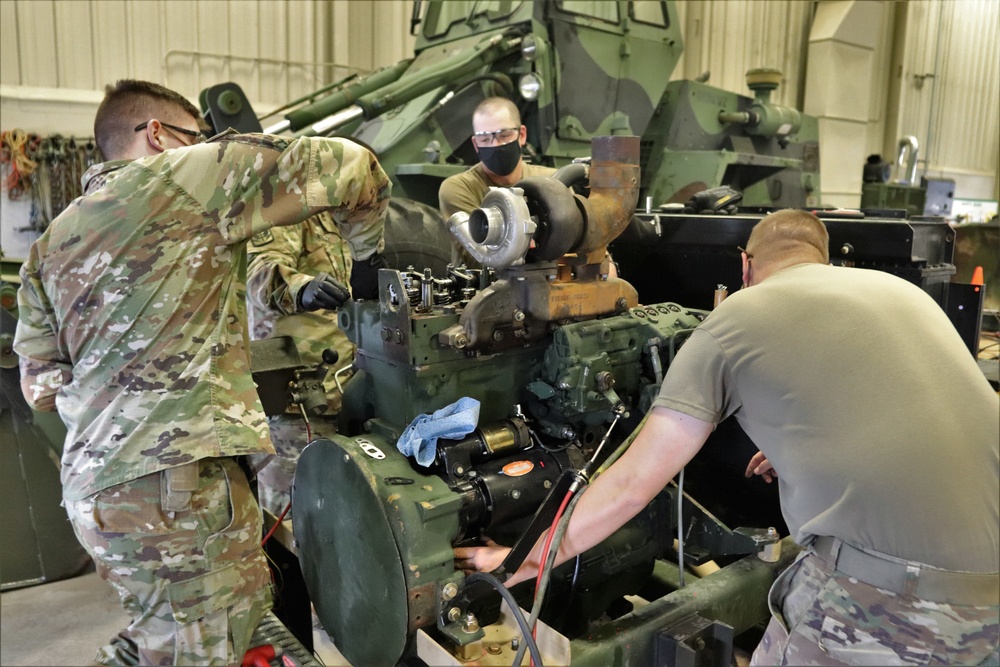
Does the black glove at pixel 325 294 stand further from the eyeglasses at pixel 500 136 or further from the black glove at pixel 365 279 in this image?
the eyeglasses at pixel 500 136

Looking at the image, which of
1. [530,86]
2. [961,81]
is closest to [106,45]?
[530,86]

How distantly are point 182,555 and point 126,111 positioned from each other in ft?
3.85

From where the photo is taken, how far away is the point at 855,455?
145cm

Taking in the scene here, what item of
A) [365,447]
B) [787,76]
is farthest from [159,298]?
[787,76]

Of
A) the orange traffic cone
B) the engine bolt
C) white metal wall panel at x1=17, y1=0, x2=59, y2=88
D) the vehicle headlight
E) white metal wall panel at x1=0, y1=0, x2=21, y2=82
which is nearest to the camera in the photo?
the engine bolt

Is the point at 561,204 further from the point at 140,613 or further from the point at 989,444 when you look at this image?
the point at 140,613

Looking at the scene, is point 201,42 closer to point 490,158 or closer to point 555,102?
point 555,102

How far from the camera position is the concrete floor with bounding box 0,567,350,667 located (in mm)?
2951

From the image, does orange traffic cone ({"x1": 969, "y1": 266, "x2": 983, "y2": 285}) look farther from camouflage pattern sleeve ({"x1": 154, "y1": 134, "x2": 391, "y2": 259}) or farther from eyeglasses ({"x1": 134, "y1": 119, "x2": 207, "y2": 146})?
eyeglasses ({"x1": 134, "y1": 119, "x2": 207, "y2": 146})

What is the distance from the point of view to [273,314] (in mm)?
2959

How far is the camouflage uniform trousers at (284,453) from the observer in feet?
8.78

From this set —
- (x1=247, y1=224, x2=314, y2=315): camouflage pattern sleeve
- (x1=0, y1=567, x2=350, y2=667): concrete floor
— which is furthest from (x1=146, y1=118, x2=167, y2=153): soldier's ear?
(x1=0, y1=567, x2=350, y2=667): concrete floor

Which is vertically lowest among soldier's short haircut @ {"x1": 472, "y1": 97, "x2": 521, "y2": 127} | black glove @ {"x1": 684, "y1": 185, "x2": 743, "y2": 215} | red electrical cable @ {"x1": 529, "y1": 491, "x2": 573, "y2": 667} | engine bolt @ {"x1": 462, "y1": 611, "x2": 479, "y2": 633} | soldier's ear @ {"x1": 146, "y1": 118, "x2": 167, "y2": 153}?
engine bolt @ {"x1": 462, "y1": 611, "x2": 479, "y2": 633}

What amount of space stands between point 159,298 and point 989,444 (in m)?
1.79
